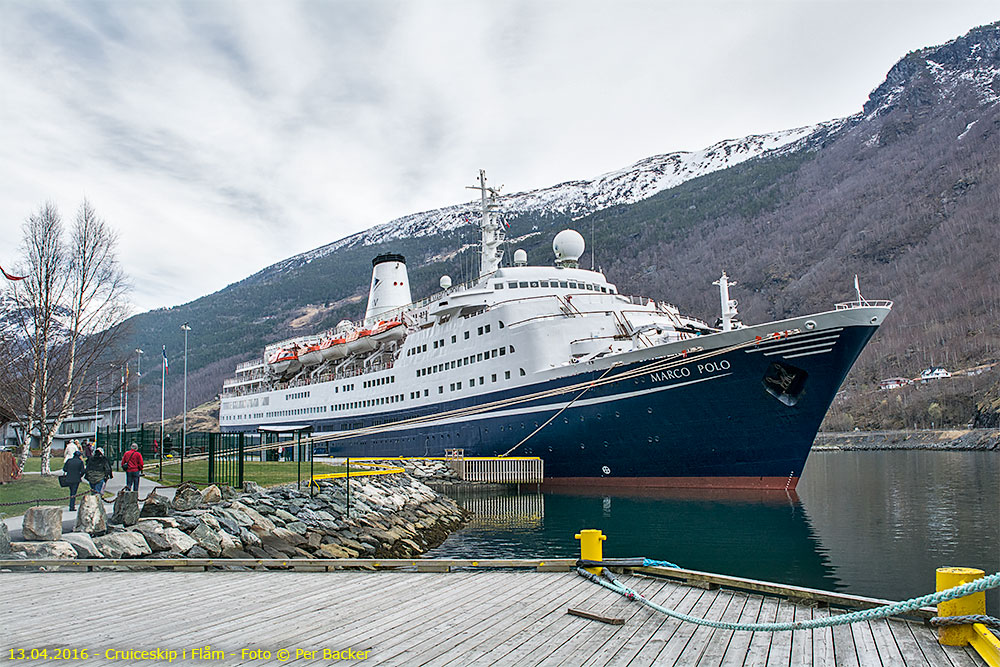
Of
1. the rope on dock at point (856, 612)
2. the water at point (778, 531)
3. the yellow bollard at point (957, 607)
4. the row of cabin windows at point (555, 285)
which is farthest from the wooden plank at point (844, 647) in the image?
the row of cabin windows at point (555, 285)

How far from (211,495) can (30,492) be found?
5567mm

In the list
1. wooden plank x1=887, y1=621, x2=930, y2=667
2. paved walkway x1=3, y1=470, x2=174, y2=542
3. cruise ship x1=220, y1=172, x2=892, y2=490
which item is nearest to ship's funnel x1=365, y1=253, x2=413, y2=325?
cruise ship x1=220, y1=172, x2=892, y2=490

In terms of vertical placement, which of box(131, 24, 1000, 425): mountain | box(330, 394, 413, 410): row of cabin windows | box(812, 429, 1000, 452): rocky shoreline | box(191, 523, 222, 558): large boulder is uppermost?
box(131, 24, 1000, 425): mountain

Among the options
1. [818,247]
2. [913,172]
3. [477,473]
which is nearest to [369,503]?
[477,473]

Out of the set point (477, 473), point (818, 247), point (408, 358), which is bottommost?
point (477, 473)

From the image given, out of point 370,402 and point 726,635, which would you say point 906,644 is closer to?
point 726,635

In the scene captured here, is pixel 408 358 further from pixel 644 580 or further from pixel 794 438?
pixel 644 580

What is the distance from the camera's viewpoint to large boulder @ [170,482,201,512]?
507 inches

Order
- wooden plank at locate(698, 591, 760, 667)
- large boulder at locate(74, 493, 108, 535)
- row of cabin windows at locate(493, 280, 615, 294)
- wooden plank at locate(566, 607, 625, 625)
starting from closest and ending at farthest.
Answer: wooden plank at locate(698, 591, 760, 667), wooden plank at locate(566, 607, 625, 625), large boulder at locate(74, 493, 108, 535), row of cabin windows at locate(493, 280, 615, 294)

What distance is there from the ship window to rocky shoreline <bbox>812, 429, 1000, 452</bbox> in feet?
152

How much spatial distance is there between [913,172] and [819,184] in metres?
20.8

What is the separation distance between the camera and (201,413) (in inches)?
4203

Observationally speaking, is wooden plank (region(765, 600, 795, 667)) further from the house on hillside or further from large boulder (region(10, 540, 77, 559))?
the house on hillside

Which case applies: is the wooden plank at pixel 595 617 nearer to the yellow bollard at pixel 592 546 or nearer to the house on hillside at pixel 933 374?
the yellow bollard at pixel 592 546
